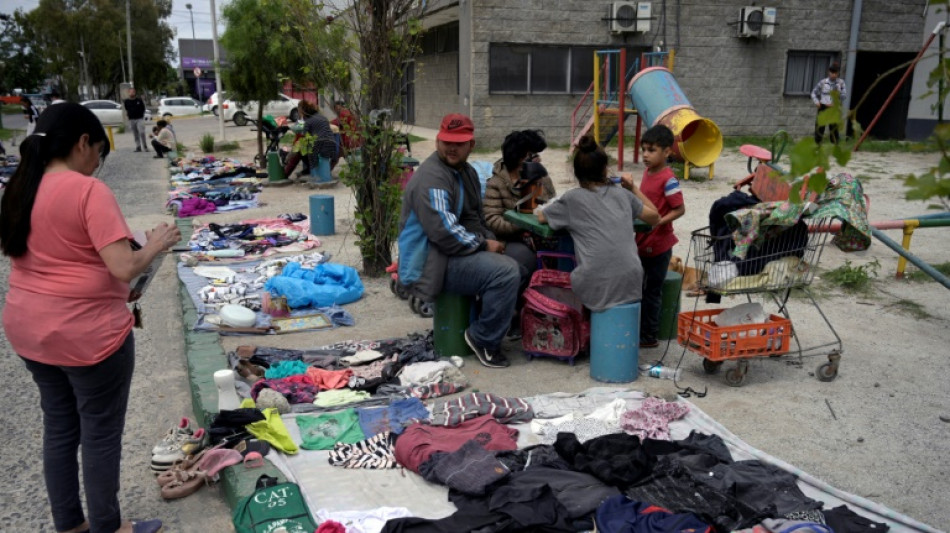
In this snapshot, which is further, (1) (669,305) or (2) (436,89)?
(2) (436,89)

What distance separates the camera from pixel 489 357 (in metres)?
5.62

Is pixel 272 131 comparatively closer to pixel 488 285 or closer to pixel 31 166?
pixel 488 285

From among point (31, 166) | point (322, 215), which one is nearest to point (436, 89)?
point (322, 215)

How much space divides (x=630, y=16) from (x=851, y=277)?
13.7 m

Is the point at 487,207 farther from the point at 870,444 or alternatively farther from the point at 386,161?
the point at 870,444

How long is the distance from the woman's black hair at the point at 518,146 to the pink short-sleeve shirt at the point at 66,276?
3.49 m

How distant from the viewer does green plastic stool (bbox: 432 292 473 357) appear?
5668 mm

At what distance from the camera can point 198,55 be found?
8262cm

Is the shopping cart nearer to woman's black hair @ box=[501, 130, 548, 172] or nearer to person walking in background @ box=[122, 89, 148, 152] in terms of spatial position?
woman's black hair @ box=[501, 130, 548, 172]

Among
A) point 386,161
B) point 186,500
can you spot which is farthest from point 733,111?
point 186,500

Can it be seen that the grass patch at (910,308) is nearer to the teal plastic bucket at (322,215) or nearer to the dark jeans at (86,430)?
the dark jeans at (86,430)

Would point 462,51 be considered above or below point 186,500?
above

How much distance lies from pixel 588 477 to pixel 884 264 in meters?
6.49

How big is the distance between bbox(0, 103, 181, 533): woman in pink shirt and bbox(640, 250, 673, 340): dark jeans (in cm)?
370
